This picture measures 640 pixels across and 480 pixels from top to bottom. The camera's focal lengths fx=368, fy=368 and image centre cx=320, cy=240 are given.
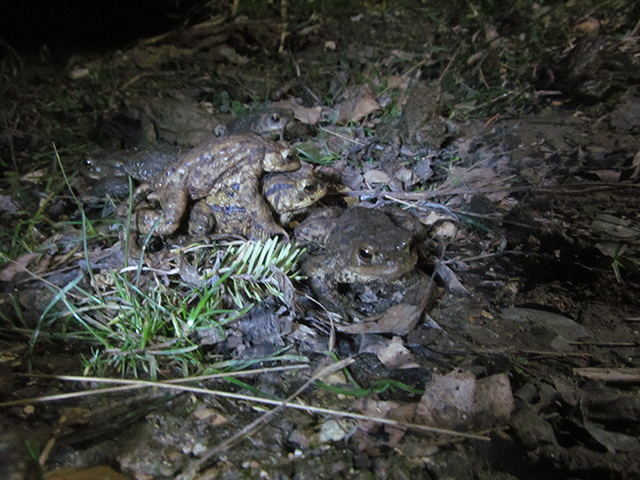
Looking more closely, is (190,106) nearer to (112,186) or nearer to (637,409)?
(112,186)

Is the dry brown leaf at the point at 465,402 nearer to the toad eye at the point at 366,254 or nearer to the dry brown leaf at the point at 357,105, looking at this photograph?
the toad eye at the point at 366,254

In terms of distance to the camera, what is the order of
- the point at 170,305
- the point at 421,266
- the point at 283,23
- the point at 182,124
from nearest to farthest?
the point at 170,305 → the point at 421,266 → the point at 182,124 → the point at 283,23

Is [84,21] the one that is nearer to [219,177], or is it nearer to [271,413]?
[219,177]

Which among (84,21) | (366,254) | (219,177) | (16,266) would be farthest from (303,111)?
(84,21)

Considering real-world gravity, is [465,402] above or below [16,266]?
below

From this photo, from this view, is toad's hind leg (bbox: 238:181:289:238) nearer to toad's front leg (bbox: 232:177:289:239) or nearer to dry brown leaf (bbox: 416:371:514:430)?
toad's front leg (bbox: 232:177:289:239)

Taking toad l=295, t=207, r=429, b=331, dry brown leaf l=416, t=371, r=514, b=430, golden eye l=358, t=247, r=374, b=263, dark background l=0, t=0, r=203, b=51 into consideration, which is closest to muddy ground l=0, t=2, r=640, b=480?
dry brown leaf l=416, t=371, r=514, b=430

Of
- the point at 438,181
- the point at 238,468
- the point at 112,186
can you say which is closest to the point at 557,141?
the point at 438,181
